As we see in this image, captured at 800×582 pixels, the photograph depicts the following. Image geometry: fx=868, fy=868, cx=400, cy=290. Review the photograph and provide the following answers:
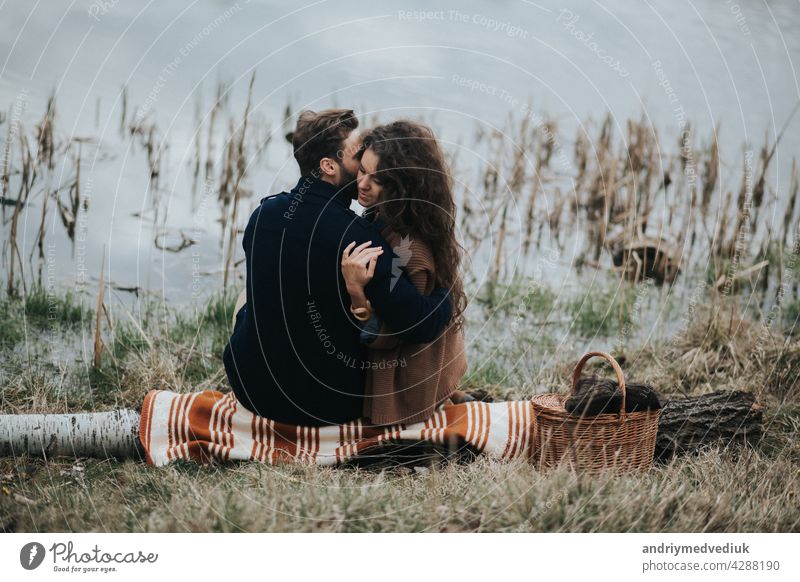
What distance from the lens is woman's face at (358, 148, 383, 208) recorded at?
277 centimetres

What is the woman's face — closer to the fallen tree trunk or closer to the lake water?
the lake water

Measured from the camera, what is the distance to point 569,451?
2.84 meters

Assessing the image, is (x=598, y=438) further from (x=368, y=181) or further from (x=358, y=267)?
(x=368, y=181)

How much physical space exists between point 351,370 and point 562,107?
7.05 ft

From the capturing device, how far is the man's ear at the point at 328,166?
2.80m

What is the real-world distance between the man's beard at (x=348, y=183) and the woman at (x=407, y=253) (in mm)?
45

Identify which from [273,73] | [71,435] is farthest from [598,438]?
[273,73]

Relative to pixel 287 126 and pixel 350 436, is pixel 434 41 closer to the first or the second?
pixel 287 126

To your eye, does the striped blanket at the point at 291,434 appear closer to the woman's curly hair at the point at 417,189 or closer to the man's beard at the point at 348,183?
the woman's curly hair at the point at 417,189

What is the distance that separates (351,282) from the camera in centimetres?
272

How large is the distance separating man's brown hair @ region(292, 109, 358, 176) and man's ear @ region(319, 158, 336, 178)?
0.01m

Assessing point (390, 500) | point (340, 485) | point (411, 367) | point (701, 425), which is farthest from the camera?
point (701, 425)

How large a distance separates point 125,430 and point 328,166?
117cm

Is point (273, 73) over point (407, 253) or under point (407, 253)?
over
